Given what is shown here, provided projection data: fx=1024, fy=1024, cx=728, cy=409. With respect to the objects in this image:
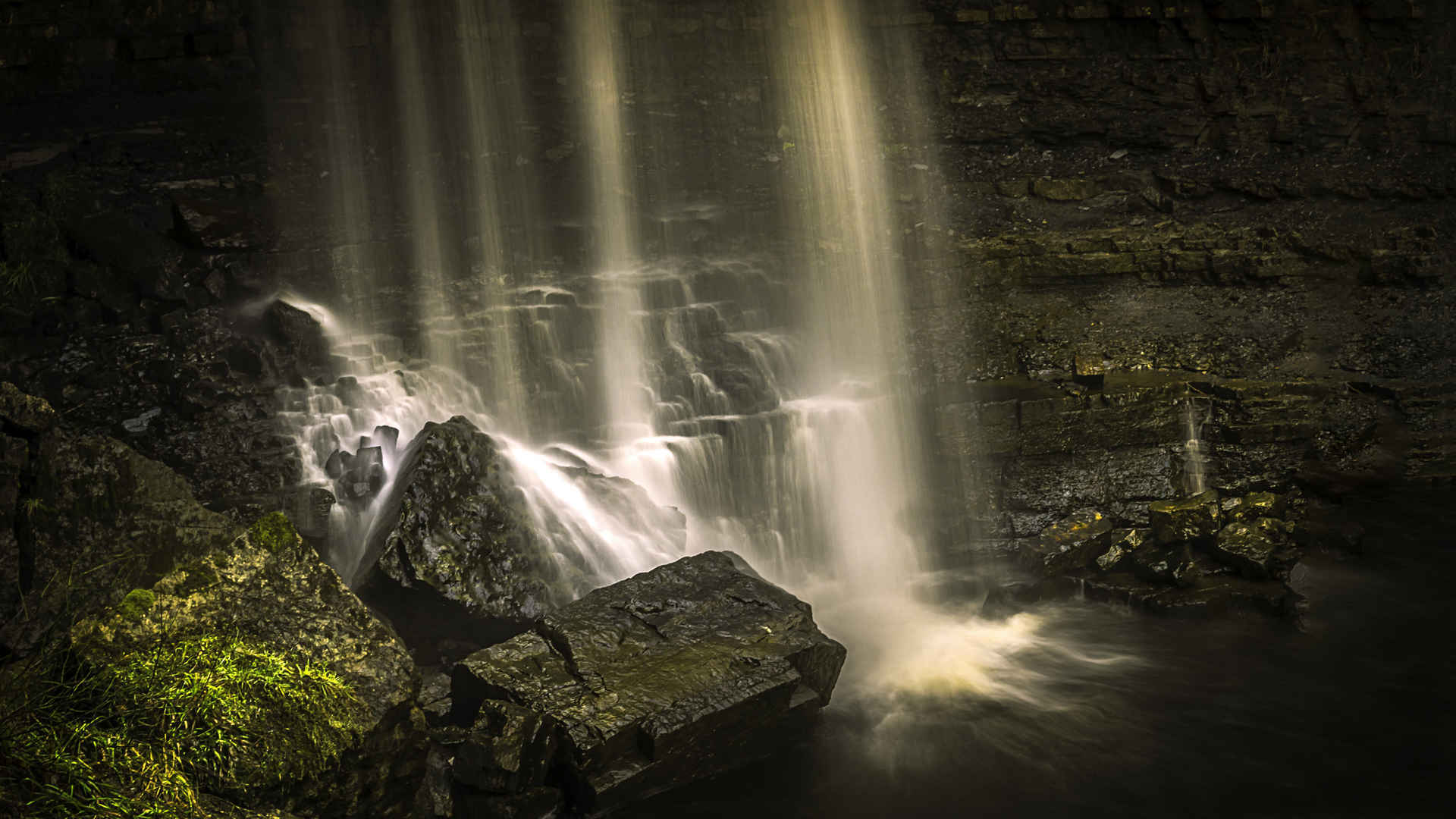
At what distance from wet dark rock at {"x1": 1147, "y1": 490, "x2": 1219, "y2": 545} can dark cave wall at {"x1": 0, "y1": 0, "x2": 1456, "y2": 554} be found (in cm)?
166

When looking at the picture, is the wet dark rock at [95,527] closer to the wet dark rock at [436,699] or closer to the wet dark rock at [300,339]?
the wet dark rock at [436,699]

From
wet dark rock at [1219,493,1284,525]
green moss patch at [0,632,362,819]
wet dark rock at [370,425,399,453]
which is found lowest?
wet dark rock at [1219,493,1284,525]

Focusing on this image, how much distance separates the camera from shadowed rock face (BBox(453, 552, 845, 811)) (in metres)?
6.91

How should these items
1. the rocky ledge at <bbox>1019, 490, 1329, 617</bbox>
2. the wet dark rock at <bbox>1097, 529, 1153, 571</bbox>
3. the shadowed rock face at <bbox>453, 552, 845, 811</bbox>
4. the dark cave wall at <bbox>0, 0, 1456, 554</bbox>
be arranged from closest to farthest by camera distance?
the shadowed rock face at <bbox>453, 552, 845, 811</bbox>
the rocky ledge at <bbox>1019, 490, 1329, 617</bbox>
the wet dark rock at <bbox>1097, 529, 1153, 571</bbox>
the dark cave wall at <bbox>0, 0, 1456, 554</bbox>

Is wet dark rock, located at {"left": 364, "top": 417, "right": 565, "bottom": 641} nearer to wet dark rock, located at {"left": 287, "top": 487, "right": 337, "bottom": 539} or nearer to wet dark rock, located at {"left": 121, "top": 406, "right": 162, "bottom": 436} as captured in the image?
wet dark rock, located at {"left": 287, "top": 487, "right": 337, "bottom": 539}

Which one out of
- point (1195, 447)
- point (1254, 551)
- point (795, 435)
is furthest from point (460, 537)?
point (1195, 447)

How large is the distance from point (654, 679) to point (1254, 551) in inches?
246

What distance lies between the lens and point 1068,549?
10.7m

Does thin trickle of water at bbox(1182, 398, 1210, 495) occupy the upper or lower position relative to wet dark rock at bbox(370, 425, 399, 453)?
lower

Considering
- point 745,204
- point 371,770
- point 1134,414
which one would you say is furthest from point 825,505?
point 371,770

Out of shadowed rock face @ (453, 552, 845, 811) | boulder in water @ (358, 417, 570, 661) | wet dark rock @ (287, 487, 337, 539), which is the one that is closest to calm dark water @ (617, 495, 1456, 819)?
shadowed rock face @ (453, 552, 845, 811)

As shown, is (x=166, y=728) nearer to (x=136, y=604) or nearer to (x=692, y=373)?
(x=136, y=604)

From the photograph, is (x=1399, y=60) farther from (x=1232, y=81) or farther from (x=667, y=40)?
(x=667, y=40)

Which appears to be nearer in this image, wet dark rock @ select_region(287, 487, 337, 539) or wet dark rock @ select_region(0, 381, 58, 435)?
wet dark rock @ select_region(0, 381, 58, 435)
